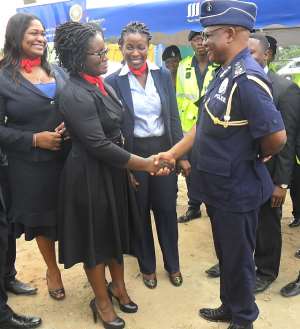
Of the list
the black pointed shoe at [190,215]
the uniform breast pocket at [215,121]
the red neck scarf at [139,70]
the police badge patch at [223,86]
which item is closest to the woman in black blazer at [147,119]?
the red neck scarf at [139,70]

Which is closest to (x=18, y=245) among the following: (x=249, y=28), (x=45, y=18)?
(x=249, y=28)

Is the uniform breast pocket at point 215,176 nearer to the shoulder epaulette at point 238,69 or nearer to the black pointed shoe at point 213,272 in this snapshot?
the shoulder epaulette at point 238,69

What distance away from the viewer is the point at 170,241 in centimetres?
331

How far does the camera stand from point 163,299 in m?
3.12

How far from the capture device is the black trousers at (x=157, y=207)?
3053 mm

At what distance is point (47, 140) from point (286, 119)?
159 cm

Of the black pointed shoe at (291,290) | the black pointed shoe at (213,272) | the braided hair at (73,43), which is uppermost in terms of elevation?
the braided hair at (73,43)

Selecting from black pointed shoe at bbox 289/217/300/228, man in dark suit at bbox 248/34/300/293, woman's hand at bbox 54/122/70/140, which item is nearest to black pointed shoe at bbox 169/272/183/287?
man in dark suit at bbox 248/34/300/293

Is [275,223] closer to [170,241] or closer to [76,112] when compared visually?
[170,241]

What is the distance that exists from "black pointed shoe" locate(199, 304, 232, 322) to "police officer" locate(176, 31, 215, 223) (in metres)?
1.58

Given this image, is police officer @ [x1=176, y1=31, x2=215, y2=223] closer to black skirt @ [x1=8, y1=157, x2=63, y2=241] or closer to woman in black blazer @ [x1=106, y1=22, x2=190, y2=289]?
woman in black blazer @ [x1=106, y1=22, x2=190, y2=289]

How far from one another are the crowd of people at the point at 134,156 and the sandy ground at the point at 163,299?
9cm

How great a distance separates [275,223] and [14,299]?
2.05 metres

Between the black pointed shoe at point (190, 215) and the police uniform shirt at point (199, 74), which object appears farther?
the black pointed shoe at point (190, 215)
